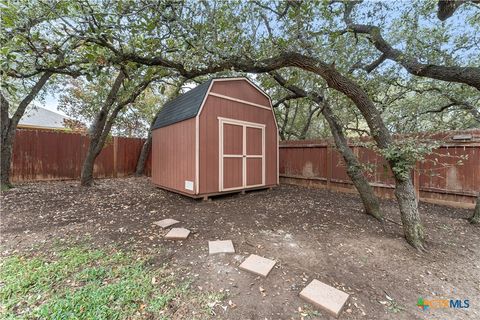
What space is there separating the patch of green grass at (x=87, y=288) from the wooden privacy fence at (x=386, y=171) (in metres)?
3.20

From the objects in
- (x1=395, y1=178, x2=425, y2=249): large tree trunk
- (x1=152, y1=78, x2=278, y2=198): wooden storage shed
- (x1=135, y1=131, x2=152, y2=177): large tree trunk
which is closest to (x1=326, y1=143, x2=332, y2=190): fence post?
(x1=152, y1=78, x2=278, y2=198): wooden storage shed

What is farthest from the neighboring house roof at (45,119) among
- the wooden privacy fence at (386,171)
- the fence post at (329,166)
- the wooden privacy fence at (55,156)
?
the fence post at (329,166)

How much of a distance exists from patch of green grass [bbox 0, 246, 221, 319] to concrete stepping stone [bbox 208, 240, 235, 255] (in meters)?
0.57

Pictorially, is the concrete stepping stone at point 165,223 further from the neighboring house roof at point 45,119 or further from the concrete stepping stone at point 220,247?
the neighboring house roof at point 45,119

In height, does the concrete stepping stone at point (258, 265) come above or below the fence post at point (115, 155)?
below

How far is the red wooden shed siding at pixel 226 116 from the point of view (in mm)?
4375

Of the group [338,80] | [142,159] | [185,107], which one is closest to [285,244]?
[338,80]

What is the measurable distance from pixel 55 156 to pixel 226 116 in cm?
615

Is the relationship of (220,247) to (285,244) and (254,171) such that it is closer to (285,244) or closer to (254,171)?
(285,244)

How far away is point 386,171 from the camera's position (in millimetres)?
2832

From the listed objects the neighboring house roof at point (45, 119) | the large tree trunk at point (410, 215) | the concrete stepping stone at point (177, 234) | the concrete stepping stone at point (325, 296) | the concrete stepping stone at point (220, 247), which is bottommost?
the concrete stepping stone at point (325, 296)

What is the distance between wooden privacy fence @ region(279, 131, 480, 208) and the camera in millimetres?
3783

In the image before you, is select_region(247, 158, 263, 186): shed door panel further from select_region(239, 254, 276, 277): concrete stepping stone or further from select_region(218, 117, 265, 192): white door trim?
select_region(239, 254, 276, 277): concrete stepping stone

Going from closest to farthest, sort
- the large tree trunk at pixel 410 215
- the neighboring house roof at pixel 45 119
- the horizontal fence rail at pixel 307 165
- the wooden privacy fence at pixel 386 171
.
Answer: the large tree trunk at pixel 410 215 → the wooden privacy fence at pixel 386 171 → the horizontal fence rail at pixel 307 165 → the neighboring house roof at pixel 45 119
